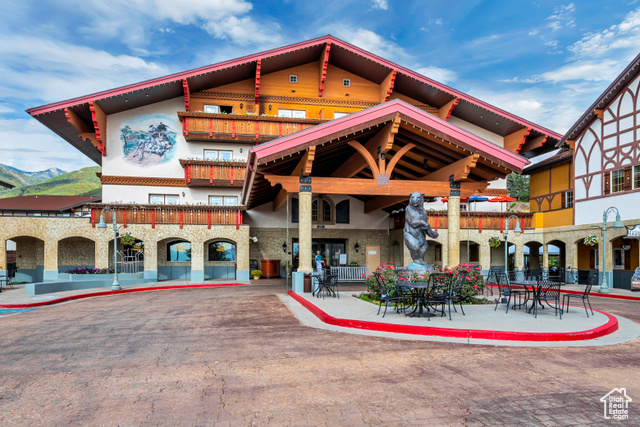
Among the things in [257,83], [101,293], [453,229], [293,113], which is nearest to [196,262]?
[101,293]

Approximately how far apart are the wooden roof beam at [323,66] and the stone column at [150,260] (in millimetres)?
14275

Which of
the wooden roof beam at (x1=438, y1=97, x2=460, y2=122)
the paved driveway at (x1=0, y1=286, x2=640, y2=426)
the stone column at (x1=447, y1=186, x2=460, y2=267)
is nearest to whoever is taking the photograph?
the paved driveway at (x1=0, y1=286, x2=640, y2=426)

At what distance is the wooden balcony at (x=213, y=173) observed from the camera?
25.1 meters

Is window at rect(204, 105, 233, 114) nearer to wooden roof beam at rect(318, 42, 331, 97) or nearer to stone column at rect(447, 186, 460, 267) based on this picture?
wooden roof beam at rect(318, 42, 331, 97)

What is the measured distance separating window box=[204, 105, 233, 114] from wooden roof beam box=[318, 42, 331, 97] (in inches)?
237

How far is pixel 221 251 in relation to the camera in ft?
85.3

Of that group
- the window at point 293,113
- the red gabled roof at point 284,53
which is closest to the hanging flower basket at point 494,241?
the red gabled roof at point 284,53

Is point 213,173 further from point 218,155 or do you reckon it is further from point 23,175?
point 23,175

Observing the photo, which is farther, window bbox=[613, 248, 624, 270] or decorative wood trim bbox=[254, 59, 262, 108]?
decorative wood trim bbox=[254, 59, 262, 108]

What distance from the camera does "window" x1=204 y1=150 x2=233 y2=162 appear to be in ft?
88.0

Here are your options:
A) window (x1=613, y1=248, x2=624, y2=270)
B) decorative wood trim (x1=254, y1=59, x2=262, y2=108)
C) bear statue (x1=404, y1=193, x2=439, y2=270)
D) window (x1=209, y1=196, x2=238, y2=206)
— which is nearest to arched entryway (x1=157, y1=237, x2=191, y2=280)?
window (x1=209, y1=196, x2=238, y2=206)

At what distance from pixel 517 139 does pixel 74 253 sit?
2842 centimetres

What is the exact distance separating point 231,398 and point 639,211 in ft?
66.5

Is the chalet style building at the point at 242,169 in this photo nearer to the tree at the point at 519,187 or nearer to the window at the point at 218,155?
the window at the point at 218,155
